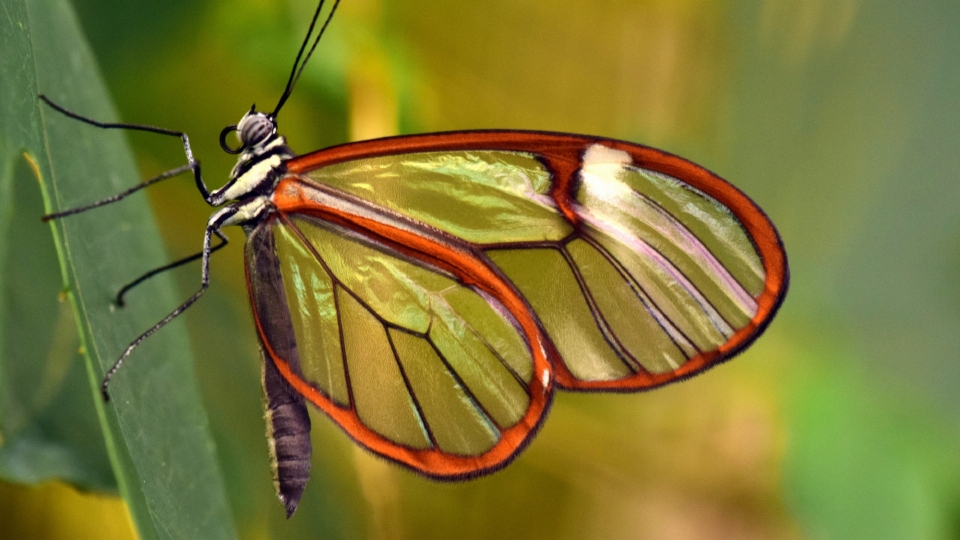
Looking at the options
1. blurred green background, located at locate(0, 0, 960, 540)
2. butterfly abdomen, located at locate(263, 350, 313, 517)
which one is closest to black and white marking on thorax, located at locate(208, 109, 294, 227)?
butterfly abdomen, located at locate(263, 350, 313, 517)

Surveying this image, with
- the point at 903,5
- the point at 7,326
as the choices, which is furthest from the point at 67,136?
the point at 903,5

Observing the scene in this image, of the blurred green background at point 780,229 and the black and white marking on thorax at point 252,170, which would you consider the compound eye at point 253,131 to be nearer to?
the black and white marking on thorax at point 252,170

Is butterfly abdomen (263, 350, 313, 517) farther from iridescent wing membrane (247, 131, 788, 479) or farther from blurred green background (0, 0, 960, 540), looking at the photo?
blurred green background (0, 0, 960, 540)

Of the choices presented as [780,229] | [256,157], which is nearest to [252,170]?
[256,157]

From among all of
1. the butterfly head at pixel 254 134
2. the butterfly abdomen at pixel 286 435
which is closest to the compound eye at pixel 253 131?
the butterfly head at pixel 254 134

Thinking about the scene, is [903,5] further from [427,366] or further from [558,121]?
[427,366]

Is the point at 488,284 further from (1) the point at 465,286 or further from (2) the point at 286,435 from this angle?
(2) the point at 286,435
